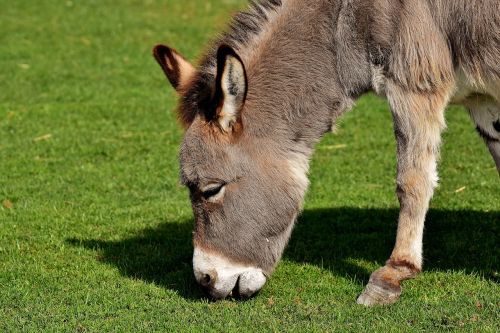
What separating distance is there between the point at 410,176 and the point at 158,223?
2853 millimetres

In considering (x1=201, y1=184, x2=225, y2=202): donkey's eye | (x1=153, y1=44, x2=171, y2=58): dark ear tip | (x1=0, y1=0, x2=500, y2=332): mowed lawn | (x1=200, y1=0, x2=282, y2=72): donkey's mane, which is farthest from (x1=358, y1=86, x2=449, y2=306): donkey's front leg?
(x1=153, y1=44, x2=171, y2=58): dark ear tip

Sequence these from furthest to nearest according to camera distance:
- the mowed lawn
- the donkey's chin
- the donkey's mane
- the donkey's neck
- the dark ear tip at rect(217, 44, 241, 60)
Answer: the donkey's mane → the donkey's neck → the donkey's chin → the mowed lawn → the dark ear tip at rect(217, 44, 241, 60)

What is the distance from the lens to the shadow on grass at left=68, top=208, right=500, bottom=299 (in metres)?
7.29

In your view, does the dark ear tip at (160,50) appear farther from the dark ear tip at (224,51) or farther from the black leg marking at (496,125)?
the black leg marking at (496,125)

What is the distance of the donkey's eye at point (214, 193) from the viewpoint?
638 cm

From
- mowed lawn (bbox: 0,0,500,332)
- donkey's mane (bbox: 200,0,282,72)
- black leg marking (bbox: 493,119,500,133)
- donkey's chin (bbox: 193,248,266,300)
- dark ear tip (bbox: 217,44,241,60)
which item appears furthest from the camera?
black leg marking (bbox: 493,119,500,133)

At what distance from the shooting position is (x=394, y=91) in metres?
6.48

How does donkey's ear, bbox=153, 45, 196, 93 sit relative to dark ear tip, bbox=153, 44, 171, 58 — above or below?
below

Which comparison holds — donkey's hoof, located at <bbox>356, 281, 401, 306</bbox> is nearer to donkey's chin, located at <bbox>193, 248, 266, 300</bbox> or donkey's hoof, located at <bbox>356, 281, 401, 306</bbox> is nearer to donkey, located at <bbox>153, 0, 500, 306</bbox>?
donkey, located at <bbox>153, 0, 500, 306</bbox>

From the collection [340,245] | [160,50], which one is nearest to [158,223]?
[340,245]

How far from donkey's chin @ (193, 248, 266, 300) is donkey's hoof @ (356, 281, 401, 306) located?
70cm

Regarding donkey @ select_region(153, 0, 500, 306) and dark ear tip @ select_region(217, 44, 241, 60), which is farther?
donkey @ select_region(153, 0, 500, 306)

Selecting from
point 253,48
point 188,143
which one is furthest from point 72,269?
point 253,48

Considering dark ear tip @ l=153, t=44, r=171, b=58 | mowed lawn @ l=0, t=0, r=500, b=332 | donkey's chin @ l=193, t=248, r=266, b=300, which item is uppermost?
dark ear tip @ l=153, t=44, r=171, b=58
